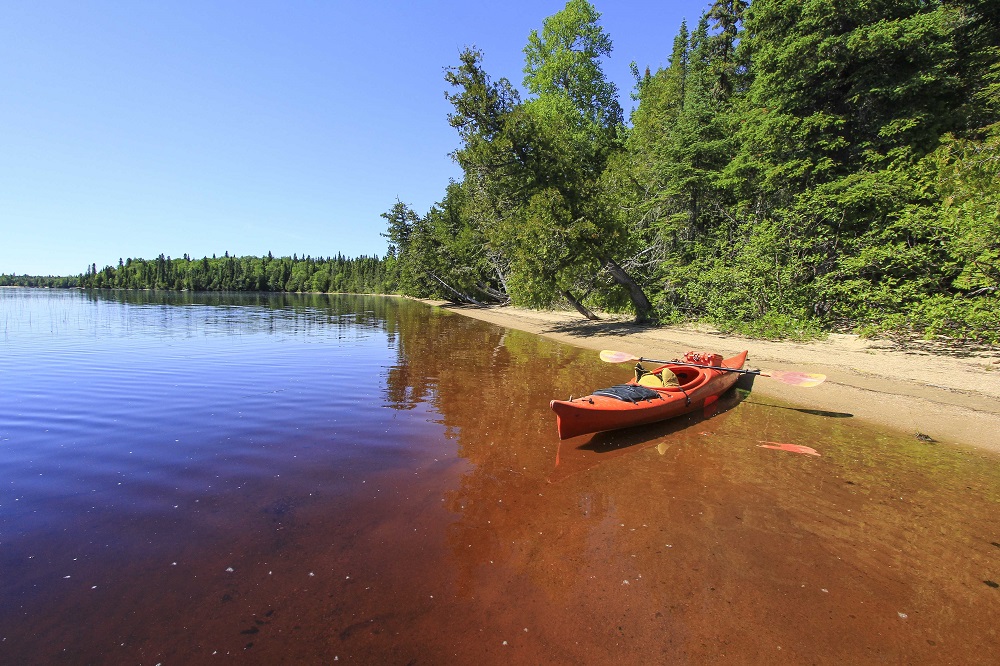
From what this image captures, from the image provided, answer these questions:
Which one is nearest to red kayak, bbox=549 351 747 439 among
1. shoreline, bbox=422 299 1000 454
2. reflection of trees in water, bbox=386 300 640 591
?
reflection of trees in water, bbox=386 300 640 591

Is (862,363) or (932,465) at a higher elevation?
(862,363)

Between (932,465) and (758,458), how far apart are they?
8.36 ft

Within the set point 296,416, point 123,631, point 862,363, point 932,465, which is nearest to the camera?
point 123,631

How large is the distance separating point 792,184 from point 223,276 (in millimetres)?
159855

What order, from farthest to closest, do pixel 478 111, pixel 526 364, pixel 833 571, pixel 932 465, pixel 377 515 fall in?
1. pixel 478 111
2. pixel 526 364
3. pixel 932 465
4. pixel 377 515
5. pixel 833 571

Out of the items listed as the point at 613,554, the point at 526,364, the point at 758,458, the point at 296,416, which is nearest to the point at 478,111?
the point at 526,364

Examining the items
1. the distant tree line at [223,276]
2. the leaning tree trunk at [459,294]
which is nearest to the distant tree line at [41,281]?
the distant tree line at [223,276]

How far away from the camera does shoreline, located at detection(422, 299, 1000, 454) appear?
8344 mm

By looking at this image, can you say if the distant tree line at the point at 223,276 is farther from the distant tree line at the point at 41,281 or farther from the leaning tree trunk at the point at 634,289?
the leaning tree trunk at the point at 634,289

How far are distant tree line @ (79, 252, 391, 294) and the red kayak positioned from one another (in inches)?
5048

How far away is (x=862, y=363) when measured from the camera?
40.5 ft

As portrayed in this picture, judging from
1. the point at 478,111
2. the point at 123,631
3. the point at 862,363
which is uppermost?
the point at 478,111

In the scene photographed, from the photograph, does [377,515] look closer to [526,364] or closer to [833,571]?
[833,571]

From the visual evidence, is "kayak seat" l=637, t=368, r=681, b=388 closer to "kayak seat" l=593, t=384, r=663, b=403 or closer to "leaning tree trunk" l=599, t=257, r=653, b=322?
"kayak seat" l=593, t=384, r=663, b=403
